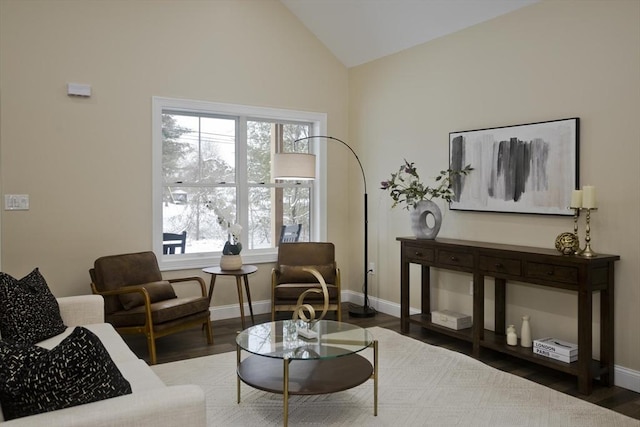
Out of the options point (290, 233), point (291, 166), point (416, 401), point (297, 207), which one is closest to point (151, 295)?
point (291, 166)

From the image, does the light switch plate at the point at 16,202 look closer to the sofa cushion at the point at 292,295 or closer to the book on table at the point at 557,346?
the sofa cushion at the point at 292,295

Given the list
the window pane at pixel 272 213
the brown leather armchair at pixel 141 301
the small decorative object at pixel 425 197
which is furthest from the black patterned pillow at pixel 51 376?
the window pane at pixel 272 213

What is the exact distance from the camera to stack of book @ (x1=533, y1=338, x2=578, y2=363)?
3623 mm

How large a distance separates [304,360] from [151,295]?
1812 mm

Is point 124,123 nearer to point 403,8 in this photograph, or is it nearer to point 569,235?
point 403,8

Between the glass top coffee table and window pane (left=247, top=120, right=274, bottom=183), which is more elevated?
window pane (left=247, top=120, right=274, bottom=183)

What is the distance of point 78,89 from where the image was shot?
4.52 metres

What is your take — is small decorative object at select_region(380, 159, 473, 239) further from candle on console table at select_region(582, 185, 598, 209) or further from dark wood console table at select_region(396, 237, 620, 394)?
candle on console table at select_region(582, 185, 598, 209)

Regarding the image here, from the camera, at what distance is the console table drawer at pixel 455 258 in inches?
167

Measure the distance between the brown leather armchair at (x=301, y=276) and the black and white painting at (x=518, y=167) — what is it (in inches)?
55.4

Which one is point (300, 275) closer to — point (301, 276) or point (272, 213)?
point (301, 276)

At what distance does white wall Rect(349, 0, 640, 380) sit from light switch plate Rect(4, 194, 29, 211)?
11.1 feet

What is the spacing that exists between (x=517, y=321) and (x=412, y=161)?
1.87 metres

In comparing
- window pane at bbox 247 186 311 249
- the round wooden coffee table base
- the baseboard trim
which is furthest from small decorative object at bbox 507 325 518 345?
window pane at bbox 247 186 311 249
